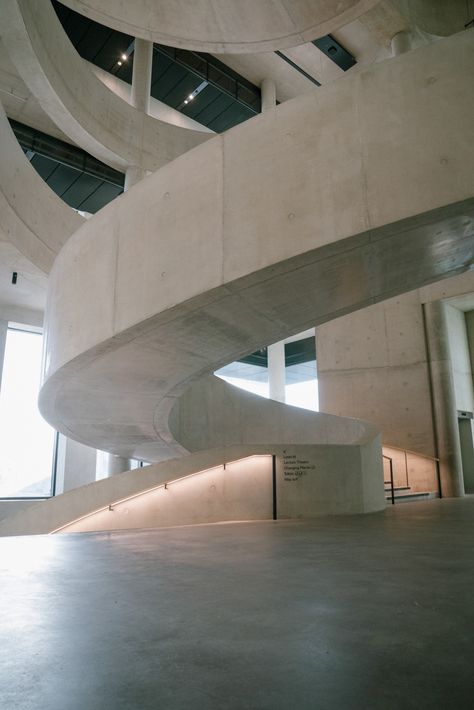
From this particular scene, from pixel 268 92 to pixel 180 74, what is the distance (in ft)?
11.7

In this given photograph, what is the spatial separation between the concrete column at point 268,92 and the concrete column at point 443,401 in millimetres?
10384

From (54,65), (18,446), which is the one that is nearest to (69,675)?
(54,65)

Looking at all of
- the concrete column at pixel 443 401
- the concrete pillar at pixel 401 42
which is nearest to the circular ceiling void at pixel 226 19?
the concrete pillar at pixel 401 42

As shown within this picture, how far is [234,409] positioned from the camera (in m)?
14.9

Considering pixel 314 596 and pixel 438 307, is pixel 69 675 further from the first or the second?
pixel 438 307

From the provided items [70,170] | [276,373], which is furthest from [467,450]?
[70,170]

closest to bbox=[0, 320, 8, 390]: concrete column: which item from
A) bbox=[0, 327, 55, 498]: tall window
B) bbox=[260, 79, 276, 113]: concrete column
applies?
bbox=[0, 327, 55, 498]: tall window

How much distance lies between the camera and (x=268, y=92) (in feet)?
71.3

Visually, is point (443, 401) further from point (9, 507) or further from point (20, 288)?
point (9, 507)

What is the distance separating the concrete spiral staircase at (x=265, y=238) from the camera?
516 cm

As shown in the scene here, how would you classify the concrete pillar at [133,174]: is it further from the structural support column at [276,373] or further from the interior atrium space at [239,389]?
the structural support column at [276,373]

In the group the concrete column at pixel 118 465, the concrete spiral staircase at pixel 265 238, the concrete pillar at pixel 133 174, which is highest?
the concrete pillar at pixel 133 174

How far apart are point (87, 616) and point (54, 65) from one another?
13.6m

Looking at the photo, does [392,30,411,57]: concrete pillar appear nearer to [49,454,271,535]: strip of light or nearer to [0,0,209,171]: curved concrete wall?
[0,0,209,171]: curved concrete wall
